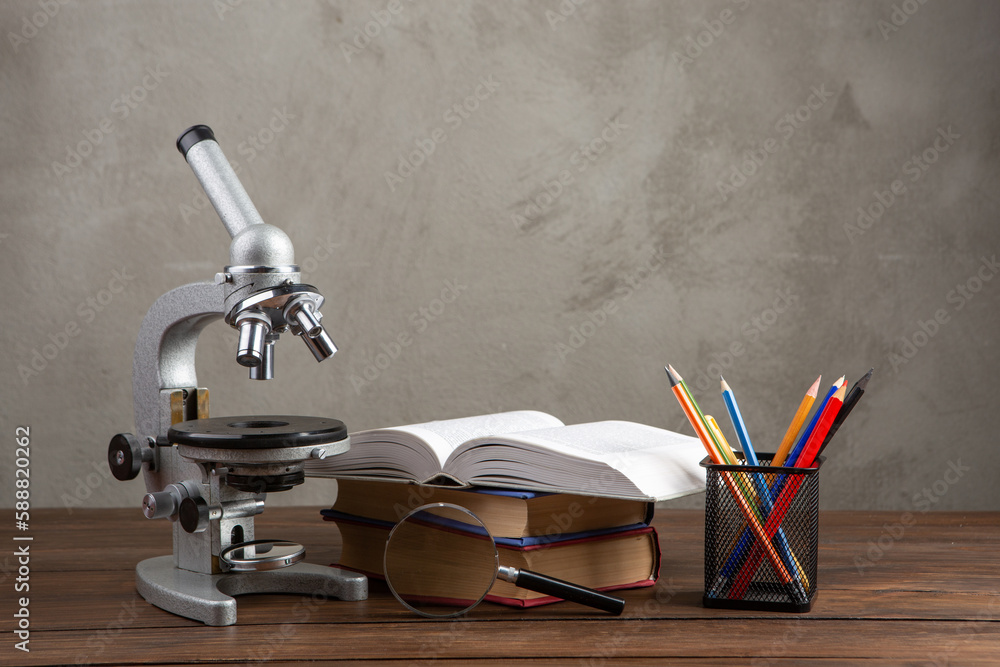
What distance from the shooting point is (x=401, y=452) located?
1.00 meters

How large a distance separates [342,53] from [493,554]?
1406mm

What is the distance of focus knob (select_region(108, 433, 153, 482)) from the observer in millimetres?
1003

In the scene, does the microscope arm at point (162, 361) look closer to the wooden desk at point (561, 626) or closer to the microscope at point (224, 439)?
the microscope at point (224, 439)

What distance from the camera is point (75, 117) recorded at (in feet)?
6.36

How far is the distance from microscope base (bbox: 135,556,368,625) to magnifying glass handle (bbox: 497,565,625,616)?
165 millimetres

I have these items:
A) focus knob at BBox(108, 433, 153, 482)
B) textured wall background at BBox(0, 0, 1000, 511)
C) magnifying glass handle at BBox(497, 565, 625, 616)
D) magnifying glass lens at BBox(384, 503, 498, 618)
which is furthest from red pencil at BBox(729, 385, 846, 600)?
textured wall background at BBox(0, 0, 1000, 511)

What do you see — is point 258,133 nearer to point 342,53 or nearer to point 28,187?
point 342,53

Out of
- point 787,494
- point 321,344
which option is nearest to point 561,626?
point 787,494

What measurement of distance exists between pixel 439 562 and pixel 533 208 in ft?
4.13

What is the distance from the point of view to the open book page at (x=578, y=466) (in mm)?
889

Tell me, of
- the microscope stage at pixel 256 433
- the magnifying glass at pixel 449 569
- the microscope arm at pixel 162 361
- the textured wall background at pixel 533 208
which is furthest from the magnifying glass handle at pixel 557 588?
the textured wall background at pixel 533 208

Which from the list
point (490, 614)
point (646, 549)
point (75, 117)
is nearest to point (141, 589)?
point (490, 614)

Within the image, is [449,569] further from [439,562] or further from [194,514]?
[194,514]

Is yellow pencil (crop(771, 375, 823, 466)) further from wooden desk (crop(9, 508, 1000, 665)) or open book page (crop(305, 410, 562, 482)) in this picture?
open book page (crop(305, 410, 562, 482))
